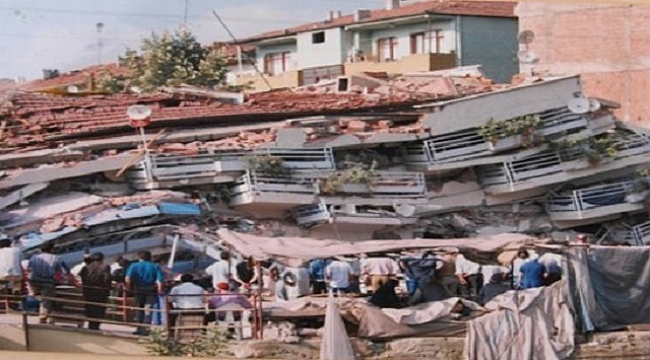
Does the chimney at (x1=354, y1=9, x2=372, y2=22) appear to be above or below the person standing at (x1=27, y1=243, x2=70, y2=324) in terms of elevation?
above

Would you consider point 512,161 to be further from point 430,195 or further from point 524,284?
Result: point 524,284

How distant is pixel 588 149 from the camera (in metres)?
9.61

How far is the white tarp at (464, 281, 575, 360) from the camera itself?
22.9ft

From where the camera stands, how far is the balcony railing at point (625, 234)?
31.6ft

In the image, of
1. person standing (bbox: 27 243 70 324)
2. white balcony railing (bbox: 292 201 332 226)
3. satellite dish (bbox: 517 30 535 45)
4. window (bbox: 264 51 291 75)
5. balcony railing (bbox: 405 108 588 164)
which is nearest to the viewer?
person standing (bbox: 27 243 70 324)

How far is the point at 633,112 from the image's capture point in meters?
13.1

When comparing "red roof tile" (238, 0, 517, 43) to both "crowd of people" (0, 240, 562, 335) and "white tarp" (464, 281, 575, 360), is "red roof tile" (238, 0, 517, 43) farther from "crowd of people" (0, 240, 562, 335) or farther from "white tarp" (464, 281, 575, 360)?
"white tarp" (464, 281, 575, 360)

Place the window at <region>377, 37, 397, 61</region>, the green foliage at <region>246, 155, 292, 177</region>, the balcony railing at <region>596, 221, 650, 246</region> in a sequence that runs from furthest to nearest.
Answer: the window at <region>377, 37, 397, 61</region>, the balcony railing at <region>596, 221, 650, 246</region>, the green foliage at <region>246, 155, 292, 177</region>

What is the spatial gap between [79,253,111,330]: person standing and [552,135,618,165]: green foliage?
13.1ft

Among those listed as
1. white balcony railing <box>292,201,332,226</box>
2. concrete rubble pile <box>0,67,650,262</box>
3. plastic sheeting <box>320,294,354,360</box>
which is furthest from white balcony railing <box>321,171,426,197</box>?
plastic sheeting <box>320,294,354,360</box>

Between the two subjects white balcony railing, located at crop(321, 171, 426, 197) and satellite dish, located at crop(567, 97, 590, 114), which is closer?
white balcony railing, located at crop(321, 171, 426, 197)

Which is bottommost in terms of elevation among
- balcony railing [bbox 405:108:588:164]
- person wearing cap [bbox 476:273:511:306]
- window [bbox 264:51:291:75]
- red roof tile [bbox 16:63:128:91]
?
person wearing cap [bbox 476:273:511:306]

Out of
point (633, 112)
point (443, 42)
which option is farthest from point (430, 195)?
point (443, 42)

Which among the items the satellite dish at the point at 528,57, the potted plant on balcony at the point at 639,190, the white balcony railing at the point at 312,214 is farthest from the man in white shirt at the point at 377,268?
the satellite dish at the point at 528,57
